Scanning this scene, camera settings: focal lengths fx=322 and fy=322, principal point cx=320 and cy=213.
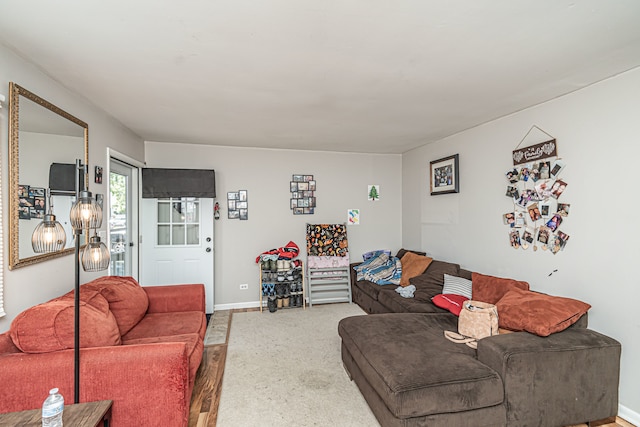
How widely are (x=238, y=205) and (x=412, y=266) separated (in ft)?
8.63

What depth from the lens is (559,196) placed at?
106 inches

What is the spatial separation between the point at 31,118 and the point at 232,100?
4.49ft

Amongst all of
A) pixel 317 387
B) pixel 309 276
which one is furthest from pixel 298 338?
pixel 309 276

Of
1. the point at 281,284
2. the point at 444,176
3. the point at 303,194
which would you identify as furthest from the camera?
the point at 303,194

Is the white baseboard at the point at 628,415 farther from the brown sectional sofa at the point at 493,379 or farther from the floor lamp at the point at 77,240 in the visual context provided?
the floor lamp at the point at 77,240

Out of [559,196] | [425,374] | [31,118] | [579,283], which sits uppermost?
[31,118]

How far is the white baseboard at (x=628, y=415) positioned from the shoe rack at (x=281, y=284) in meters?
3.42

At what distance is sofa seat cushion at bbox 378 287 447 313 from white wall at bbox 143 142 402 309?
1358mm

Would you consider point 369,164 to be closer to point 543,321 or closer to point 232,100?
point 232,100

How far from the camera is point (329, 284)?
5.04 metres

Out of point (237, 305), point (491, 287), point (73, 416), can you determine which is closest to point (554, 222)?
point (491, 287)

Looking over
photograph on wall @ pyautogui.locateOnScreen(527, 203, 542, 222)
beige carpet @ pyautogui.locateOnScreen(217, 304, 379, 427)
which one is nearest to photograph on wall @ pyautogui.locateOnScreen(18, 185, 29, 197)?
beige carpet @ pyautogui.locateOnScreen(217, 304, 379, 427)

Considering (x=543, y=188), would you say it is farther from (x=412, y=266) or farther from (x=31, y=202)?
(x=31, y=202)

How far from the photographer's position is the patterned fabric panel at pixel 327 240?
4.94 metres
